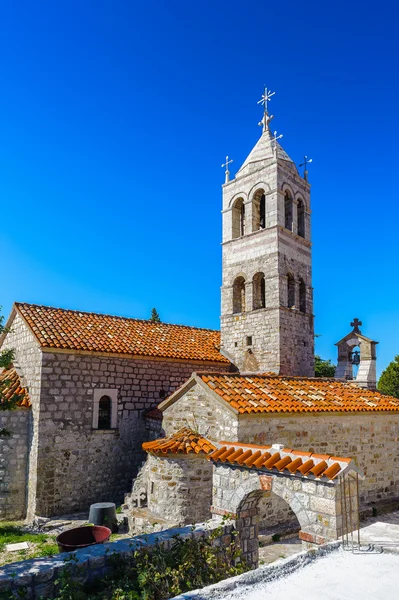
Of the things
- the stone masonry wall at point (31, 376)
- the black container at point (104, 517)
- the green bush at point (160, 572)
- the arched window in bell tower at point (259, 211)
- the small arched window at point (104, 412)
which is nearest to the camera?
the green bush at point (160, 572)

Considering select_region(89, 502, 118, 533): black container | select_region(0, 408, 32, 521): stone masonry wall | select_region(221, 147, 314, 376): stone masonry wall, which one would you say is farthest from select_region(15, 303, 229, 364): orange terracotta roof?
select_region(89, 502, 118, 533): black container

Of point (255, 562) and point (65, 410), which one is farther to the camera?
point (65, 410)

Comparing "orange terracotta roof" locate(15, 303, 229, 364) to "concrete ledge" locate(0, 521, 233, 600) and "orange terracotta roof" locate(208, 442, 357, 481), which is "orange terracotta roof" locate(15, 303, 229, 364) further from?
"concrete ledge" locate(0, 521, 233, 600)

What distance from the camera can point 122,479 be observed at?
528 inches

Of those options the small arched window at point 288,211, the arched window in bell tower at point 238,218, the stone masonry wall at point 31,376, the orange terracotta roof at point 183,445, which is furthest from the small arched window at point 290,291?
the stone masonry wall at point 31,376

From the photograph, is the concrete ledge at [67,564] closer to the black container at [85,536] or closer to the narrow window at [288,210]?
the black container at [85,536]

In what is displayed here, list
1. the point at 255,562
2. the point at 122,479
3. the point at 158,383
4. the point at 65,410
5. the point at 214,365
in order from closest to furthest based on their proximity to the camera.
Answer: the point at 255,562 → the point at 65,410 → the point at 122,479 → the point at 158,383 → the point at 214,365

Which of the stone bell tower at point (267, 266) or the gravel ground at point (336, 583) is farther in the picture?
the stone bell tower at point (267, 266)

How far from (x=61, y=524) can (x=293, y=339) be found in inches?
390

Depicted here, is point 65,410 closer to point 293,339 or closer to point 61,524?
point 61,524

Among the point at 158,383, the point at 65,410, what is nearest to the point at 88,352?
the point at 65,410

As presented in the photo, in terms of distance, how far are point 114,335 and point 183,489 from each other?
6.28 meters

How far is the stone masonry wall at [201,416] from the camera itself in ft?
33.4

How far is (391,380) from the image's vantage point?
3478cm
